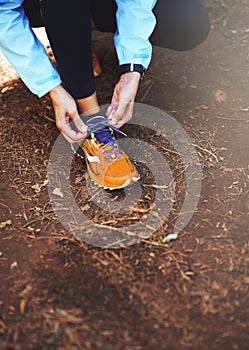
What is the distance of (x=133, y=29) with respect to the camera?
168 centimetres

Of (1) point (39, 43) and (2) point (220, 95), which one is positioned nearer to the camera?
(1) point (39, 43)

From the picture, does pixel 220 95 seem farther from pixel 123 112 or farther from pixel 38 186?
pixel 38 186

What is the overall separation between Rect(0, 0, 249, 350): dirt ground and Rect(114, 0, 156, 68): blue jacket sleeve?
15.0 inches

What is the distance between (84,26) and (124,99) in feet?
0.91

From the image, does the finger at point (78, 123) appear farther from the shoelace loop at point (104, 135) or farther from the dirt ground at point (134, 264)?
the dirt ground at point (134, 264)

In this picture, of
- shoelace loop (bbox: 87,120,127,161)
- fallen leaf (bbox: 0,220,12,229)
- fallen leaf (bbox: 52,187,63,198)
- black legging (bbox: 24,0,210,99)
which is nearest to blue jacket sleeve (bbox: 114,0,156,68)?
black legging (bbox: 24,0,210,99)

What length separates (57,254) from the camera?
1.49 m

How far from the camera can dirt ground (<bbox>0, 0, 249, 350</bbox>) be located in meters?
1.27

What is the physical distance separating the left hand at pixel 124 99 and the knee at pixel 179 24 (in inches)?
17.1

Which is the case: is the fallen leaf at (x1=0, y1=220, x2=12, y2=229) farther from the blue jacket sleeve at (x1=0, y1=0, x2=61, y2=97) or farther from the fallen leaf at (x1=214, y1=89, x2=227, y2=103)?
the fallen leaf at (x1=214, y1=89, x2=227, y2=103)

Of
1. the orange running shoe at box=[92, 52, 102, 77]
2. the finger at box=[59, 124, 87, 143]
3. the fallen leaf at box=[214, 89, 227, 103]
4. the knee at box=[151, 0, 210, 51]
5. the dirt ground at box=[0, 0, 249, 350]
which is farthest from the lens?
the orange running shoe at box=[92, 52, 102, 77]

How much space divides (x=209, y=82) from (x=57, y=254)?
1.15 meters

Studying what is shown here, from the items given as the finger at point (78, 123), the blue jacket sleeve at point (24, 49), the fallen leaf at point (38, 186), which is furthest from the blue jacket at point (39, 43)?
the fallen leaf at point (38, 186)

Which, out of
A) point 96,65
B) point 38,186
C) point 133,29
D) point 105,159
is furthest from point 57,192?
point 96,65
